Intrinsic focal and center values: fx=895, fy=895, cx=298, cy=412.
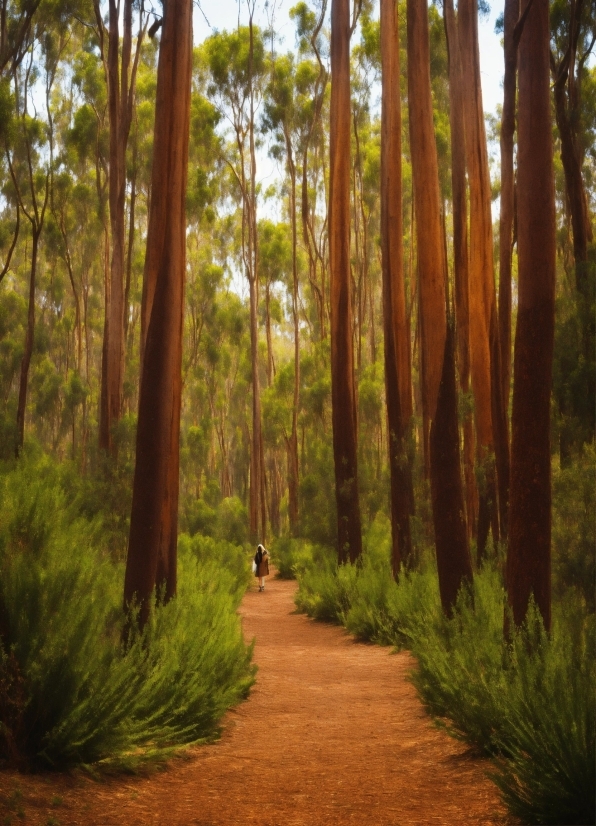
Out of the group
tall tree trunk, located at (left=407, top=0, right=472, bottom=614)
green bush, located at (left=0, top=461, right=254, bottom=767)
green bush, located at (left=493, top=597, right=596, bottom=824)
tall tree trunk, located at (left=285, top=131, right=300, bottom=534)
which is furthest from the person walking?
green bush, located at (left=493, top=597, right=596, bottom=824)

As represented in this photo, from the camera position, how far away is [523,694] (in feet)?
15.3

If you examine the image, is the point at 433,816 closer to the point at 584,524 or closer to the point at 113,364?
the point at 584,524

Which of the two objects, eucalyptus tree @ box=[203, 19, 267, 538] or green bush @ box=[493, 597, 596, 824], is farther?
eucalyptus tree @ box=[203, 19, 267, 538]

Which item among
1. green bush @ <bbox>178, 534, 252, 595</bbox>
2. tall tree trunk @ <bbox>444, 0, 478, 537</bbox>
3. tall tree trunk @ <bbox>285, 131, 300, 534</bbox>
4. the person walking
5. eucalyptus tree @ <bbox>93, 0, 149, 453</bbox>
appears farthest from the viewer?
tall tree trunk @ <bbox>285, 131, 300, 534</bbox>

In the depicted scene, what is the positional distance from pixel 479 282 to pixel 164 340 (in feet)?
20.0

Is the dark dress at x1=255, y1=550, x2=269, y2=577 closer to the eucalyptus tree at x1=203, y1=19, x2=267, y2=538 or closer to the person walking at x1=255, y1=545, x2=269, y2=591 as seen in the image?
the person walking at x1=255, y1=545, x2=269, y2=591

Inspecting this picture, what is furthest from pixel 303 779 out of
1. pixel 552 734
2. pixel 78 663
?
pixel 552 734

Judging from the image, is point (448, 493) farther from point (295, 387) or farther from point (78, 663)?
point (295, 387)

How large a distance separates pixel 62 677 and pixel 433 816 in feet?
6.34

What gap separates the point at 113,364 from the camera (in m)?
16.3

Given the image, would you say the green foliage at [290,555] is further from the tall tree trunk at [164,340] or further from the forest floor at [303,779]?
the tall tree trunk at [164,340]

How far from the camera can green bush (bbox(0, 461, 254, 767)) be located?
14.4 feet

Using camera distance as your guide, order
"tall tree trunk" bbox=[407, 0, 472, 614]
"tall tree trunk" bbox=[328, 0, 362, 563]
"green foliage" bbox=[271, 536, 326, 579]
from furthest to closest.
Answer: "green foliage" bbox=[271, 536, 326, 579] → "tall tree trunk" bbox=[328, 0, 362, 563] → "tall tree trunk" bbox=[407, 0, 472, 614]

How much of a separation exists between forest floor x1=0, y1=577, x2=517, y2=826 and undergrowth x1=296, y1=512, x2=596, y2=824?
0.19 meters
